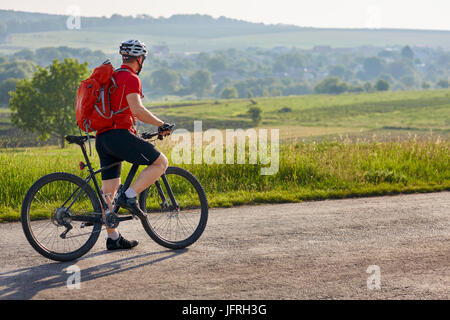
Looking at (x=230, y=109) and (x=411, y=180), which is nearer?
(x=411, y=180)

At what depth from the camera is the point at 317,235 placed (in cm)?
591

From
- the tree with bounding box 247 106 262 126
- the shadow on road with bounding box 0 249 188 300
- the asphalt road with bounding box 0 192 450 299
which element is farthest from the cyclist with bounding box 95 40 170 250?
the tree with bounding box 247 106 262 126

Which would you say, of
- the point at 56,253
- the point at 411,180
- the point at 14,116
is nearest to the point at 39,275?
the point at 56,253

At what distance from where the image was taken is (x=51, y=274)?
4.64 m

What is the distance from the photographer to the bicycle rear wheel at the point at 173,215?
216 inches

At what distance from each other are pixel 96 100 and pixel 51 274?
5.33ft

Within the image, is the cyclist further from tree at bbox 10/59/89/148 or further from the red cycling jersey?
tree at bbox 10/59/89/148

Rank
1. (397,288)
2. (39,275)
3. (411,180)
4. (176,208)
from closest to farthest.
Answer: (397,288), (39,275), (176,208), (411,180)

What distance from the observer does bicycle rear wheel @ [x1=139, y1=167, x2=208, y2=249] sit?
5.49m

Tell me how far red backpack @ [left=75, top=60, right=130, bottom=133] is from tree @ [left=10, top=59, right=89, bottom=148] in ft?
205

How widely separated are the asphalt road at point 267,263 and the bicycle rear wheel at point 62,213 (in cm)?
16
